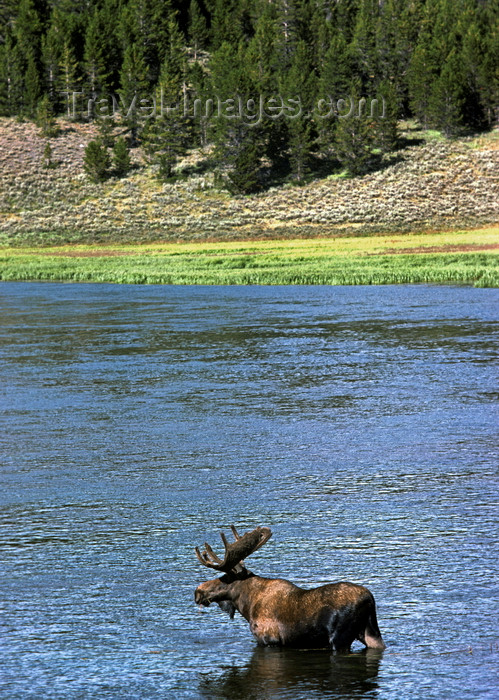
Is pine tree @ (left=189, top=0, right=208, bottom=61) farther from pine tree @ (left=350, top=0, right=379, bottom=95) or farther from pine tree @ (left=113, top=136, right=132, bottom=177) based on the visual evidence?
pine tree @ (left=113, top=136, right=132, bottom=177)

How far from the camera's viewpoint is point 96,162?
340 feet

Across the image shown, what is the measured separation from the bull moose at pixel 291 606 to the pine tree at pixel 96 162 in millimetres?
100423

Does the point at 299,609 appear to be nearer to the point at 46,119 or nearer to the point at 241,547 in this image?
the point at 241,547

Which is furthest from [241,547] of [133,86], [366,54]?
[366,54]

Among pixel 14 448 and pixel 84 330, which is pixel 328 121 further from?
pixel 14 448

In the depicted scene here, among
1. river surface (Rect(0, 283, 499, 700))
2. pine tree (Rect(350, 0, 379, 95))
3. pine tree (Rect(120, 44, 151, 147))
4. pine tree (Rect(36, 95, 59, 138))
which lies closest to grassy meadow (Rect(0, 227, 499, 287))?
river surface (Rect(0, 283, 499, 700))

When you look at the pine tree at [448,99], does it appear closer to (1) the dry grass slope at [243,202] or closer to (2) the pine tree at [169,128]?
(1) the dry grass slope at [243,202]

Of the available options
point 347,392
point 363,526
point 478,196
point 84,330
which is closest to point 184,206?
point 478,196

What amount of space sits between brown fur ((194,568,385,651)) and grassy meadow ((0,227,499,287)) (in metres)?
35.1

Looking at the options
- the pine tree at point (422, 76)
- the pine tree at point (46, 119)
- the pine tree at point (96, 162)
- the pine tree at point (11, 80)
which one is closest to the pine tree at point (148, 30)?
the pine tree at point (46, 119)

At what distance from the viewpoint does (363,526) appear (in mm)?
8203

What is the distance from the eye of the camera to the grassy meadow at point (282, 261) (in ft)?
150

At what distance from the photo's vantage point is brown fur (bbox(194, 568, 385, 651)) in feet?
17.0

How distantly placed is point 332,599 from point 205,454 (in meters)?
6.34
